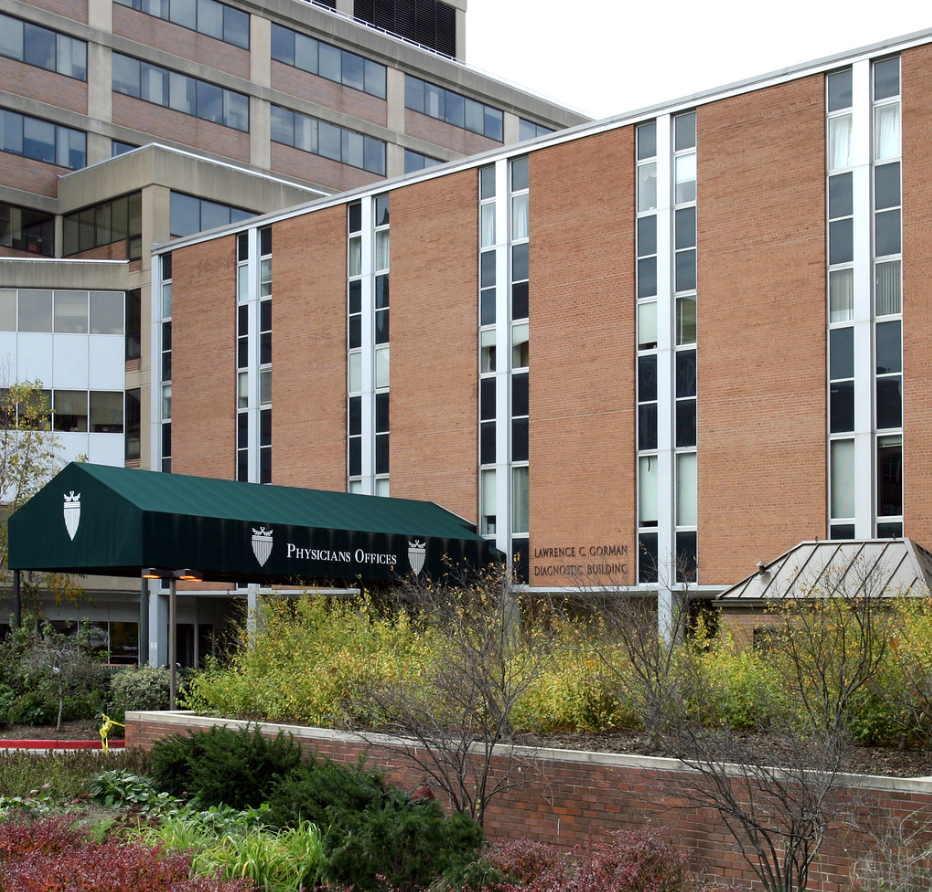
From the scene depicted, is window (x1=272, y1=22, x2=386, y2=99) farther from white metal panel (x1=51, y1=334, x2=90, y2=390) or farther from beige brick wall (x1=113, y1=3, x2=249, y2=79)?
white metal panel (x1=51, y1=334, x2=90, y2=390)

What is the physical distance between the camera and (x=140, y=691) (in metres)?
23.9

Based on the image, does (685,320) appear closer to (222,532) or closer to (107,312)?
(222,532)

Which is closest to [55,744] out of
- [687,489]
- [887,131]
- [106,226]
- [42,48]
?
[687,489]

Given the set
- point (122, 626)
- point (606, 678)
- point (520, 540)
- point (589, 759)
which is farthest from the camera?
point (122, 626)

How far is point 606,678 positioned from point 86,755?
24.3ft

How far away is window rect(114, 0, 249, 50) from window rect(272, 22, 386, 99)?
5.81ft

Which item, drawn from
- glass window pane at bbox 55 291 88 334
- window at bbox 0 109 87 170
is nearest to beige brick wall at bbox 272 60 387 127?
window at bbox 0 109 87 170

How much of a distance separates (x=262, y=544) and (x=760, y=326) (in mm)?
12822

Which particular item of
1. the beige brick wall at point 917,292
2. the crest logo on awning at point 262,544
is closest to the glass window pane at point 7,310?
the crest logo on awning at point 262,544

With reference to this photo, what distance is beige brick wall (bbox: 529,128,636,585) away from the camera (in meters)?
32.9

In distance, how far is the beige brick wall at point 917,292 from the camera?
28.0 meters

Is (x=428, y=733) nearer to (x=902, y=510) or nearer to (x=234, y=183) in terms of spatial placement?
(x=902, y=510)

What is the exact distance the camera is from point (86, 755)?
17.5 meters

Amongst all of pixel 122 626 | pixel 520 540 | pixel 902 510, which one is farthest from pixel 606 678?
pixel 122 626
